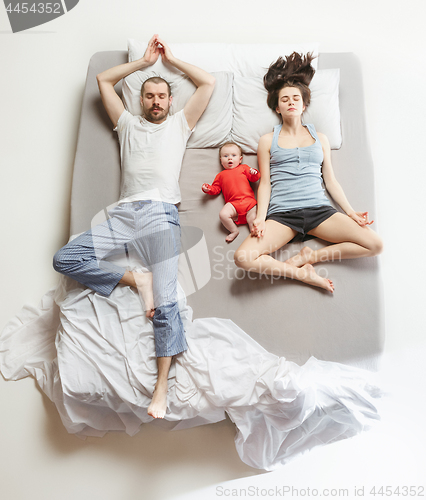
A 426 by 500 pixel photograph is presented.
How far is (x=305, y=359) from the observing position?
4.88 ft

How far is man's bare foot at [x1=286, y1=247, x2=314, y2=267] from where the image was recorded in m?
1.57

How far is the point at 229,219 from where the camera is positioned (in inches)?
63.9

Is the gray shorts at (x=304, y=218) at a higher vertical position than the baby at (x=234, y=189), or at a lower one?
lower

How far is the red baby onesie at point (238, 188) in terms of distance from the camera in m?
1.66

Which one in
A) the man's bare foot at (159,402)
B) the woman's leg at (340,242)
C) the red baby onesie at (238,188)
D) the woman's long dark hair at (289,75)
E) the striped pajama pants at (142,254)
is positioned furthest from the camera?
the woman's long dark hair at (289,75)

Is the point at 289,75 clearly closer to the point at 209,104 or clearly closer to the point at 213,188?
the point at 209,104

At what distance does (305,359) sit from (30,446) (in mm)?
1235

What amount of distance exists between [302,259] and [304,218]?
0.60 ft

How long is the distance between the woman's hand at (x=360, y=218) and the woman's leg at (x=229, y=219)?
1.71ft

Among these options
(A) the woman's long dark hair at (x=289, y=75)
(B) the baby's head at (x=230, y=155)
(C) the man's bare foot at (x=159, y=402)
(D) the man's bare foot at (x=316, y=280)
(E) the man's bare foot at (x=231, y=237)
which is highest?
(A) the woman's long dark hair at (x=289, y=75)

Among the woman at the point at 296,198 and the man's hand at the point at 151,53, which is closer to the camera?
the woman at the point at 296,198

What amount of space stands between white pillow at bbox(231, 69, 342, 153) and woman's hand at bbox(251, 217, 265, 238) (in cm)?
41

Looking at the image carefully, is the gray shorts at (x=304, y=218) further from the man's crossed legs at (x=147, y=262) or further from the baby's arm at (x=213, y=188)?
the man's crossed legs at (x=147, y=262)

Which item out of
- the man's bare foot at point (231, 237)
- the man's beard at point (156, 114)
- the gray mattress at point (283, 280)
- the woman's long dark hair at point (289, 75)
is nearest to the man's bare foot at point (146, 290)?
the gray mattress at point (283, 280)
